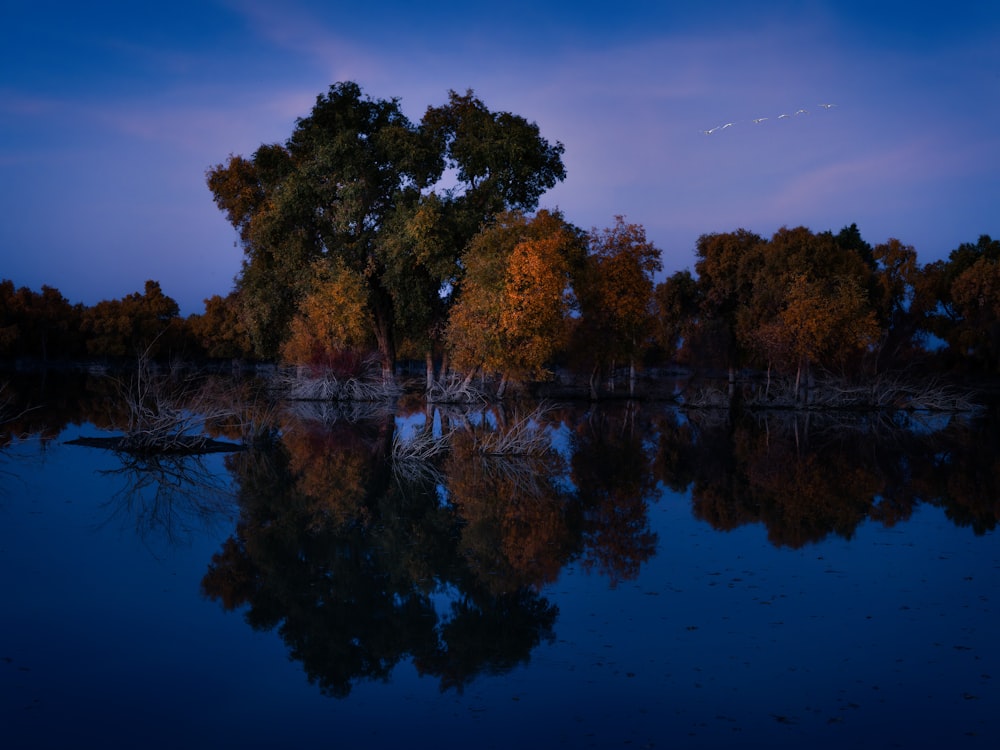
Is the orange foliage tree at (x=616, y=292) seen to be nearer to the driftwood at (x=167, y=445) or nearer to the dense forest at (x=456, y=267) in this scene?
the dense forest at (x=456, y=267)

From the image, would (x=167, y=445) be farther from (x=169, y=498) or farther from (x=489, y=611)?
(x=489, y=611)

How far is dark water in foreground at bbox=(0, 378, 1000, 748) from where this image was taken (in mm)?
5617

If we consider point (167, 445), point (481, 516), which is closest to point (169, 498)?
point (481, 516)

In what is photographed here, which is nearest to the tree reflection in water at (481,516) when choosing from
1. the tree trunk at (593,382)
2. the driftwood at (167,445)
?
the driftwood at (167,445)

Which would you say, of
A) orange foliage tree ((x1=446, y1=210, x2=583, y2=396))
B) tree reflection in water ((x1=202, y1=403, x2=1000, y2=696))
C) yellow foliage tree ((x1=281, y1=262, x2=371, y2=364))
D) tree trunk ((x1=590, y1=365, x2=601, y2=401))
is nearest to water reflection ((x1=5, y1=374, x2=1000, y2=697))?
tree reflection in water ((x1=202, y1=403, x2=1000, y2=696))

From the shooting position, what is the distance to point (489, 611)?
775cm

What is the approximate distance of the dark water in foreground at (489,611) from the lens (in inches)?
221

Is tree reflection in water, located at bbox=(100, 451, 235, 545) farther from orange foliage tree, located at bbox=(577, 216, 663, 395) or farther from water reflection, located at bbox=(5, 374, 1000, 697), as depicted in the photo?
orange foliage tree, located at bbox=(577, 216, 663, 395)

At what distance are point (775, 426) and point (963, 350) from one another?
3932cm

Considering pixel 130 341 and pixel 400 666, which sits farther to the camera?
pixel 130 341

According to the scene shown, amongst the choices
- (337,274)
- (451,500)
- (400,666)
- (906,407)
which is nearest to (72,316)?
(337,274)

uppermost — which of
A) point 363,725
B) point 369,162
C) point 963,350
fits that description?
point 369,162

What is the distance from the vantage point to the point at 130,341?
8731 centimetres

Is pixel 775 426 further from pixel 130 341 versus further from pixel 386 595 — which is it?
pixel 130 341
